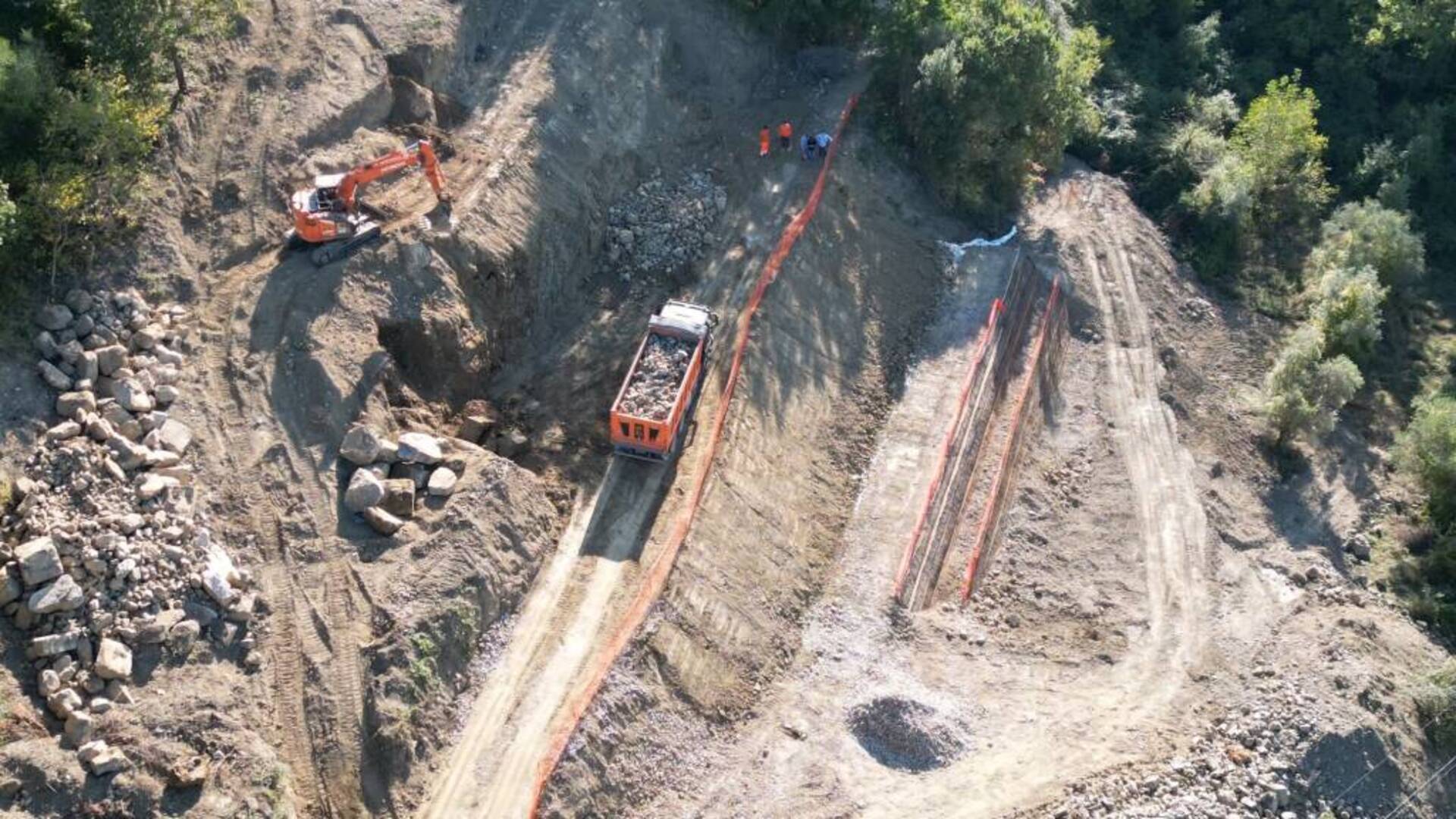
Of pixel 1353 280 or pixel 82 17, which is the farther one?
pixel 1353 280

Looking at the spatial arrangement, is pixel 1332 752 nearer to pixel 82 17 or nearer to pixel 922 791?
pixel 922 791

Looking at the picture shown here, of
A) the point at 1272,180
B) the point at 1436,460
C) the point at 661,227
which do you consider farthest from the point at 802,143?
the point at 1436,460

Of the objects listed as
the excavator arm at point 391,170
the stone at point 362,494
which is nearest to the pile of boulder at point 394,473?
the stone at point 362,494

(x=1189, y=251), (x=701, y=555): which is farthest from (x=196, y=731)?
(x=1189, y=251)

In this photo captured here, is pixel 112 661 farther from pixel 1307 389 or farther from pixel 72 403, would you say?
pixel 1307 389

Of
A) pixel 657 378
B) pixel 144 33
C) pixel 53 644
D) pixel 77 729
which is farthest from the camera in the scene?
pixel 657 378

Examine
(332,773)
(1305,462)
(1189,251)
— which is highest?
(1189,251)

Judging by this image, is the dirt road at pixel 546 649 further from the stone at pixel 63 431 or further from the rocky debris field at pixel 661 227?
the stone at pixel 63 431
